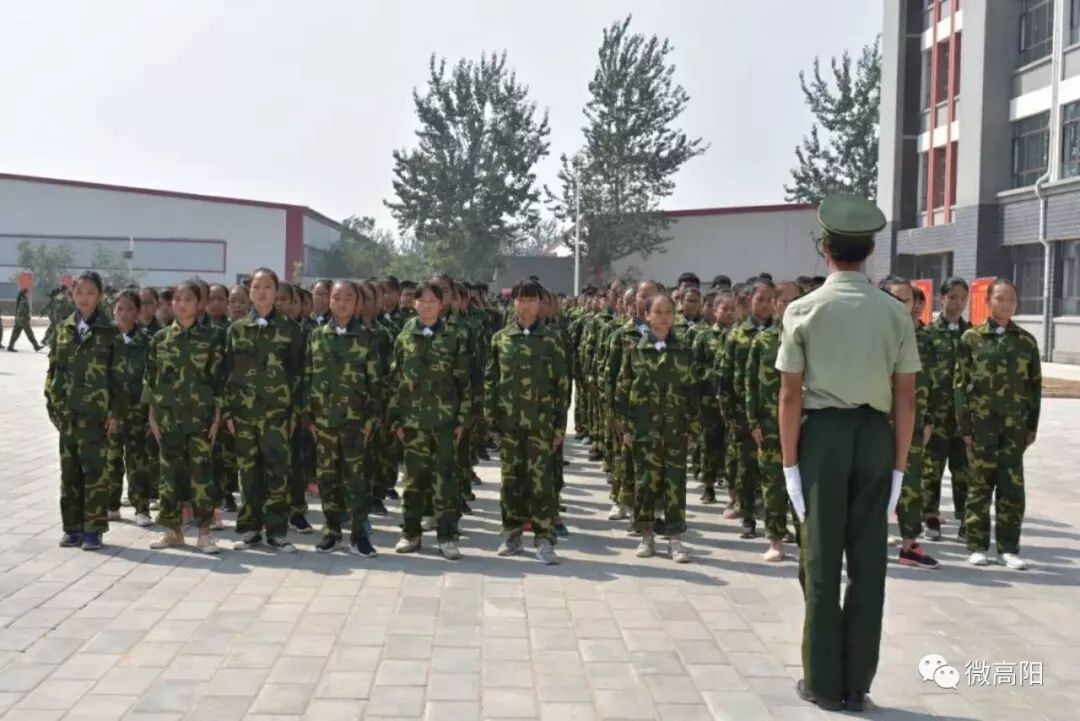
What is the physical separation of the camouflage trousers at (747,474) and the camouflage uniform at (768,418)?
0.58m

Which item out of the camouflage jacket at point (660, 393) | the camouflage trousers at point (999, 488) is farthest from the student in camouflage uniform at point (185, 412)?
the camouflage trousers at point (999, 488)

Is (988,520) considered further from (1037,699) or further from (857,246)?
(857,246)

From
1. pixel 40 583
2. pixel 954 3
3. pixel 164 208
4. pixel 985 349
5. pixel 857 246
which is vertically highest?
pixel 954 3

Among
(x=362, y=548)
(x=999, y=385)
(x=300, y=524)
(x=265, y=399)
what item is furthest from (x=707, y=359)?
(x=265, y=399)

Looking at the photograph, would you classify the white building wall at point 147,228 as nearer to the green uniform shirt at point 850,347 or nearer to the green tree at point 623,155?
the green tree at point 623,155

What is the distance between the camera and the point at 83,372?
726 centimetres

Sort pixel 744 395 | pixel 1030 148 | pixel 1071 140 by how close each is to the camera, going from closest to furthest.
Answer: pixel 744 395
pixel 1071 140
pixel 1030 148

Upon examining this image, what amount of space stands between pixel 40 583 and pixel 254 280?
7.80 ft

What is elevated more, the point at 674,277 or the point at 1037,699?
the point at 674,277

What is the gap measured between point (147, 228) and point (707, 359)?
53764 mm

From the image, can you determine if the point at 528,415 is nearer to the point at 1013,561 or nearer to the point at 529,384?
the point at 529,384

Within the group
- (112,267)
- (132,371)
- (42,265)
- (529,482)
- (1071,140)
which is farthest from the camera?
(112,267)

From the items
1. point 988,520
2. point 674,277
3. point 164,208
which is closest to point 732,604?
point 988,520

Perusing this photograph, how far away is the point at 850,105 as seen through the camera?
52062 millimetres
